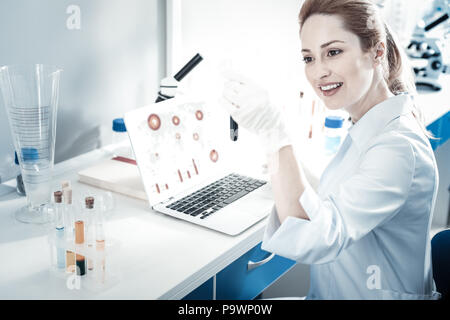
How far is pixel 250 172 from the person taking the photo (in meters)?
1.57

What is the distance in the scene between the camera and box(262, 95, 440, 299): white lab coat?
0.96m

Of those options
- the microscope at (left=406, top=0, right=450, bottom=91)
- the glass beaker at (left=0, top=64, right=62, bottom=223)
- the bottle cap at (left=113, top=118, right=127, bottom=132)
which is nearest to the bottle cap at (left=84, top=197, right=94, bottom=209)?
the glass beaker at (left=0, top=64, right=62, bottom=223)

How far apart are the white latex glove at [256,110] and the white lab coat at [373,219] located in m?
0.12

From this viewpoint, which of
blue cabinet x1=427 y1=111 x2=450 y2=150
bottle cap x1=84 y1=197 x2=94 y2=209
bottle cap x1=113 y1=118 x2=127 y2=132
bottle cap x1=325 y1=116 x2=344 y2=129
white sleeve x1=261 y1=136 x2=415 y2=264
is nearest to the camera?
white sleeve x1=261 y1=136 x2=415 y2=264

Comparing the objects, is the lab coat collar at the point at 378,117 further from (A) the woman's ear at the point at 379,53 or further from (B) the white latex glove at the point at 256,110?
(B) the white latex glove at the point at 256,110

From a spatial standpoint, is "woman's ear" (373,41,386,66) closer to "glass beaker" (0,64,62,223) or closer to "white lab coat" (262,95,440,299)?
"white lab coat" (262,95,440,299)

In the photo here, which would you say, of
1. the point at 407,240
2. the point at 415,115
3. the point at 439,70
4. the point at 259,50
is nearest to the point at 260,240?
the point at 407,240

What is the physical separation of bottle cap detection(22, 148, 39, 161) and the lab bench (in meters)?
0.14

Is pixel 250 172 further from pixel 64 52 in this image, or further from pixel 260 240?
pixel 64 52

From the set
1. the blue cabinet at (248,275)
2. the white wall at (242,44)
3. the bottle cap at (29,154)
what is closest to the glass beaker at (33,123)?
the bottle cap at (29,154)

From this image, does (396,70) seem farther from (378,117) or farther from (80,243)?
(80,243)

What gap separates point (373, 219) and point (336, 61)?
1.35ft

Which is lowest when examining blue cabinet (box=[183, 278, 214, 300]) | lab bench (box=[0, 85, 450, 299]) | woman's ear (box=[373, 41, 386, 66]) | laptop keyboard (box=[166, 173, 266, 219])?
blue cabinet (box=[183, 278, 214, 300])

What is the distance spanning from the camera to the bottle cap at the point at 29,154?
4.08ft
